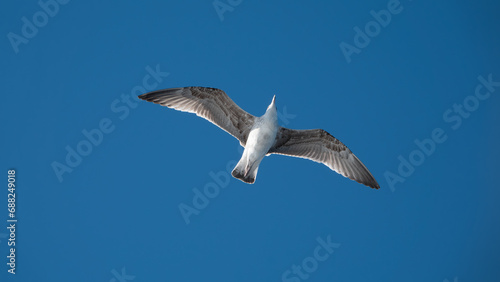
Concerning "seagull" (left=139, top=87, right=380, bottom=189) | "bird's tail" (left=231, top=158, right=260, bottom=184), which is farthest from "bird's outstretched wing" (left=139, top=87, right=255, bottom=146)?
"bird's tail" (left=231, top=158, right=260, bottom=184)

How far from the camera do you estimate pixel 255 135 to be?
511 inches

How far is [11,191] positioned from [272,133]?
23.4ft

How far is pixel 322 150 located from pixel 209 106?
2683mm

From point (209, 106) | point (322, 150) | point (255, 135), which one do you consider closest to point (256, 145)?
point (255, 135)

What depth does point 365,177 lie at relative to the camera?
46.0 ft

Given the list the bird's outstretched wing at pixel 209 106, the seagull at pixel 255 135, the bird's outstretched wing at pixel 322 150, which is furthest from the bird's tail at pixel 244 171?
the bird's outstretched wing at pixel 322 150

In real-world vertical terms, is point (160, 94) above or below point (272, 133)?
above

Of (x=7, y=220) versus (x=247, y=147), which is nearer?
(x=247, y=147)

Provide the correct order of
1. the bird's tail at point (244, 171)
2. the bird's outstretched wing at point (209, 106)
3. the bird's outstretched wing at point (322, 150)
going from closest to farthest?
1. the bird's tail at point (244, 171)
2. the bird's outstretched wing at point (209, 106)
3. the bird's outstretched wing at point (322, 150)

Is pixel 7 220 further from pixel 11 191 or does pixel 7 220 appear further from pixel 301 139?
pixel 301 139

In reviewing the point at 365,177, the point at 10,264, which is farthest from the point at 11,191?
the point at 365,177

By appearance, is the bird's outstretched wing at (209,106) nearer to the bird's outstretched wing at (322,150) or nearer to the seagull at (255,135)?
the seagull at (255,135)

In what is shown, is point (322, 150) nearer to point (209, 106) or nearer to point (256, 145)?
point (256, 145)

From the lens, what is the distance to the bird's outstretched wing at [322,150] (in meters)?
13.6
